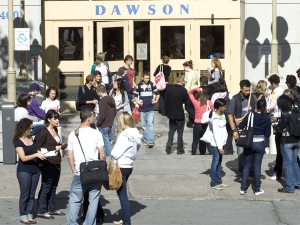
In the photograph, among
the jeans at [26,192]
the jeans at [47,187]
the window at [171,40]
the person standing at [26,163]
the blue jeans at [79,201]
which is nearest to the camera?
the blue jeans at [79,201]

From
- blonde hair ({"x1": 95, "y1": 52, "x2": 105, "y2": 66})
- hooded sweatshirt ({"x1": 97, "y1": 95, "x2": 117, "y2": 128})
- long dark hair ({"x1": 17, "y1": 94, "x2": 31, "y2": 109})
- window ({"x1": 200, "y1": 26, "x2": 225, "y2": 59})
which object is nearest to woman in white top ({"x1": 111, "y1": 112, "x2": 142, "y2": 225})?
long dark hair ({"x1": 17, "y1": 94, "x2": 31, "y2": 109})

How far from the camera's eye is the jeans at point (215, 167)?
1308cm

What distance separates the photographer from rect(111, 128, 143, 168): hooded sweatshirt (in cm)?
1077

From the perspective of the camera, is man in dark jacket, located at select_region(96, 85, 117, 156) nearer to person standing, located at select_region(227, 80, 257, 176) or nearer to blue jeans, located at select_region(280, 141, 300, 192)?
person standing, located at select_region(227, 80, 257, 176)

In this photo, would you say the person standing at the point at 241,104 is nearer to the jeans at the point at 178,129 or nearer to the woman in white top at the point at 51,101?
the jeans at the point at 178,129

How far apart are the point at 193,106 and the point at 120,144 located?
567cm

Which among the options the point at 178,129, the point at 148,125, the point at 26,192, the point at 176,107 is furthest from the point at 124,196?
the point at 148,125

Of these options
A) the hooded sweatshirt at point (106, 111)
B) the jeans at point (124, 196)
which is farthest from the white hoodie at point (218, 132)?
the hooded sweatshirt at point (106, 111)

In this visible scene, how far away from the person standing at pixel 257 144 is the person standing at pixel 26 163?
3411mm

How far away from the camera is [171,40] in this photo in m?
22.9

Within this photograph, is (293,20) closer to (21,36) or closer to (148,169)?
(21,36)

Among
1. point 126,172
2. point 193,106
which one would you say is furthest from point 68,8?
point 126,172

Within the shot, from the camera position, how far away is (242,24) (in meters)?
22.7

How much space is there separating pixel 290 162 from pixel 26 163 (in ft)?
14.0
